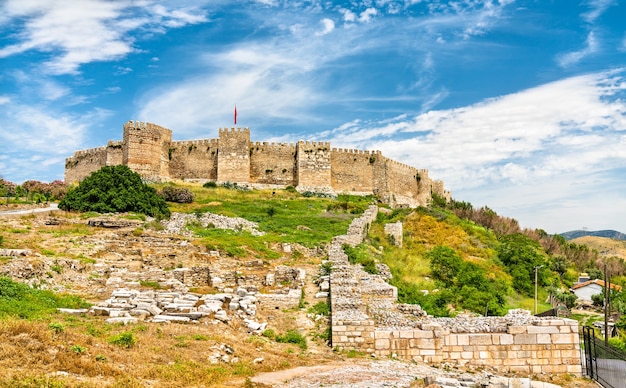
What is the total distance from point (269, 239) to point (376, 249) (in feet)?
18.9

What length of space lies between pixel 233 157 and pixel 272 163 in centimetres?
390

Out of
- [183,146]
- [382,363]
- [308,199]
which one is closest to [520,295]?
[308,199]

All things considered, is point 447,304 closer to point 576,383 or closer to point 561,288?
point 576,383

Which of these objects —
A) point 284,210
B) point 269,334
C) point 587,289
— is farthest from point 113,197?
point 587,289

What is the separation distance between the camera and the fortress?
44250 millimetres

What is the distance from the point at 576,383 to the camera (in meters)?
11.4

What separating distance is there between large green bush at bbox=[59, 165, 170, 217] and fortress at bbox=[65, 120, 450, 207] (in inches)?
434

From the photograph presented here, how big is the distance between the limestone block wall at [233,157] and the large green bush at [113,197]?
14089mm

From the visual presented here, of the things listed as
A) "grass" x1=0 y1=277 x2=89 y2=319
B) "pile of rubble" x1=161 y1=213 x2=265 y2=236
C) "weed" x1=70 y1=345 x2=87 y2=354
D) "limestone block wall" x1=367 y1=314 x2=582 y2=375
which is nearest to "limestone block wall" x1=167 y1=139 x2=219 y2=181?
"pile of rubble" x1=161 y1=213 x2=265 y2=236

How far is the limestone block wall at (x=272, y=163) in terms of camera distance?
48844 millimetres

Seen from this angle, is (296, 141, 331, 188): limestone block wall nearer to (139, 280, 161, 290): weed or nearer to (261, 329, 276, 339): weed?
(139, 280, 161, 290): weed

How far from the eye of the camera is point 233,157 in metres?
47.2

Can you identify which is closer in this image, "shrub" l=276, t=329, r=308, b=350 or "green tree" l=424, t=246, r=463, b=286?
"shrub" l=276, t=329, r=308, b=350

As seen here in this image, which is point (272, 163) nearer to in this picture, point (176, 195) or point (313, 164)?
point (313, 164)
